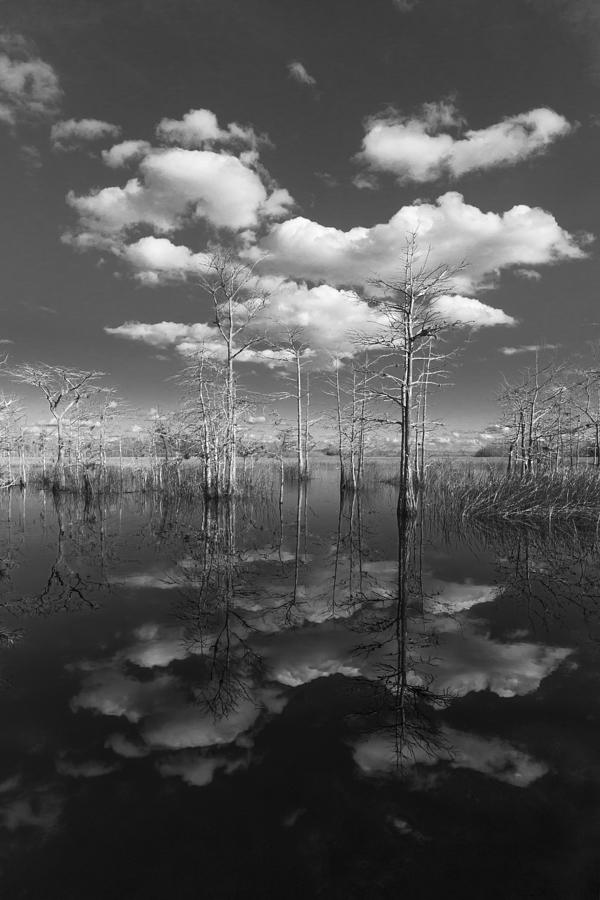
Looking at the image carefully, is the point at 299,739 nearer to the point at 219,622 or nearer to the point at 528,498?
the point at 219,622

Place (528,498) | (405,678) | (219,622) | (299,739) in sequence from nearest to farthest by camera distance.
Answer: (299,739)
(405,678)
(219,622)
(528,498)

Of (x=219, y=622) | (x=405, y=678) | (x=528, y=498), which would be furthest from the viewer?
(x=528, y=498)

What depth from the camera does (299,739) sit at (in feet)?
13.2

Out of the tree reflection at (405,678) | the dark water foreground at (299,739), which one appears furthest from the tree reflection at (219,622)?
the tree reflection at (405,678)

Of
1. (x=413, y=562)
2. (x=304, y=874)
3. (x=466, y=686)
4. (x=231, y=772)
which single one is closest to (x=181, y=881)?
(x=304, y=874)

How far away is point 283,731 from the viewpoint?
413 cm

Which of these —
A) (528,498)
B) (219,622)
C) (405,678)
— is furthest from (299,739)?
(528,498)

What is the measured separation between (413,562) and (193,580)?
5.61 meters

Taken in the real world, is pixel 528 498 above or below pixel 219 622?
above

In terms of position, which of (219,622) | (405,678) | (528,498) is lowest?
(219,622)

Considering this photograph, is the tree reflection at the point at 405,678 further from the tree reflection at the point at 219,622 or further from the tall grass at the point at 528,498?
the tall grass at the point at 528,498

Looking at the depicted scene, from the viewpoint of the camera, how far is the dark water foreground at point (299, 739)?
108 inches

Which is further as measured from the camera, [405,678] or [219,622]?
[219,622]

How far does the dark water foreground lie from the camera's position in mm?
2740
